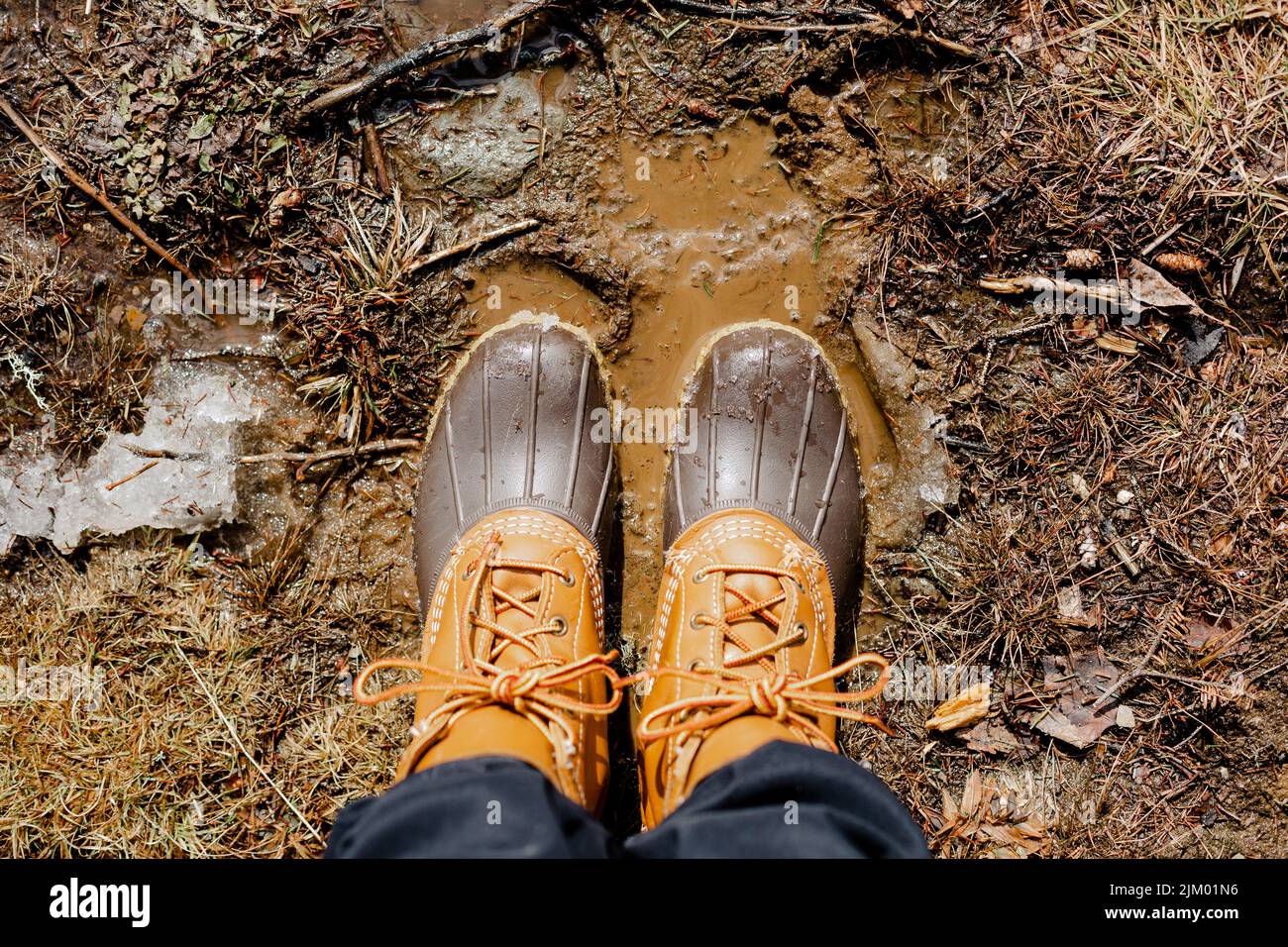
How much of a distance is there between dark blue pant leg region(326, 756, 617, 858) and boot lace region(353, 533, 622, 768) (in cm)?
23

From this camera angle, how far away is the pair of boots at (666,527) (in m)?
2.06

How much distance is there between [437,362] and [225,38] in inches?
40.3

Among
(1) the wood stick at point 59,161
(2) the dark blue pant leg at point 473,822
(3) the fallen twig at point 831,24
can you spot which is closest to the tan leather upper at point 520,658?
(2) the dark blue pant leg at point 473,822

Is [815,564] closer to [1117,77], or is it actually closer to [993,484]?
[993,484]

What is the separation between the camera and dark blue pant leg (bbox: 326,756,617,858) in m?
1.35

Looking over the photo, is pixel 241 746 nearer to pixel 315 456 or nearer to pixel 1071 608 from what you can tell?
pixel 315 456

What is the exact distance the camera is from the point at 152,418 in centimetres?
228

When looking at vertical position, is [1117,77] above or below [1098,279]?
above

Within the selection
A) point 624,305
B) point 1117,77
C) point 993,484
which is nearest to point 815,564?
point 993,484

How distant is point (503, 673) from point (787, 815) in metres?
0.68

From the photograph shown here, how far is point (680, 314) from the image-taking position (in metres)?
2.30

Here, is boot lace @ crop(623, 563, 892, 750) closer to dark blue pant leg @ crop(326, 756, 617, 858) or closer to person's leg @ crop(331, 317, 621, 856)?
person's leg @ crop(331, 317, 621, 856)

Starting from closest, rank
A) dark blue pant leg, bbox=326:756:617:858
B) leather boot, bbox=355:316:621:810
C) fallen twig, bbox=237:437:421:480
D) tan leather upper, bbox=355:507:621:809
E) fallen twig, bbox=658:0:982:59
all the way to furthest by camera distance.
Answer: dark blue pant leg, bbox=326:756:617:858 < tan leather upper, bbox=355:507:621:809 < leather boot, bbox=355:316:621:810 < fallen twig, bbox=658:0:982:59 < fallen twig, bbox=237:437:421:480

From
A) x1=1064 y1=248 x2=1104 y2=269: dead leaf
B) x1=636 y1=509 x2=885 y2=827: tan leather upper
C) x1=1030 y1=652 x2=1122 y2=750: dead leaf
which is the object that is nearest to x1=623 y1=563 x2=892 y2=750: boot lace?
x1=636 y1=509 x2=885 y2=827: tan leather upper
